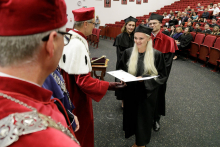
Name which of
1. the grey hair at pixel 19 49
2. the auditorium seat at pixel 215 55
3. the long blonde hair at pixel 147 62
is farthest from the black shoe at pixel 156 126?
the auditorium seat at pixel 215 55

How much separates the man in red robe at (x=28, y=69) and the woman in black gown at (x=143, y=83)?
141 cm

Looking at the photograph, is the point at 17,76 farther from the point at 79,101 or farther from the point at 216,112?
the point at 216,112

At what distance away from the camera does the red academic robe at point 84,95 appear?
Answer: 1.38 meters

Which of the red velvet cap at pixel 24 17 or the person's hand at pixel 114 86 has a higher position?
the red velvet cap at pixel 24 17

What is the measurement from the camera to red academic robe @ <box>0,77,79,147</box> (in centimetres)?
40

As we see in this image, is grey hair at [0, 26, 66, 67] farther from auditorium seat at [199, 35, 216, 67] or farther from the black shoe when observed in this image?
auditorium seat at [199, 35, 216, 67]

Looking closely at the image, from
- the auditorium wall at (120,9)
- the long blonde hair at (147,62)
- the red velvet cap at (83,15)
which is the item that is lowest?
the long blonde hair at (147,62)

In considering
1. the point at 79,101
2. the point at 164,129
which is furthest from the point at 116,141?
the point at 79,101

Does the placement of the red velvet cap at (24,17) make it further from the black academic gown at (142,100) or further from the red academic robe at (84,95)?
the black academic gown at (142,100)

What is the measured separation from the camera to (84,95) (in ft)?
5.15

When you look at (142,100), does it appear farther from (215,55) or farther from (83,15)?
(215,55)

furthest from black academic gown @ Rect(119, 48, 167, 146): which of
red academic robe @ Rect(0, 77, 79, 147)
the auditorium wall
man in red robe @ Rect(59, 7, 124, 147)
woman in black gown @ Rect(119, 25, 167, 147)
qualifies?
the auditorium wall

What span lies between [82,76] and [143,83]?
2.77ft

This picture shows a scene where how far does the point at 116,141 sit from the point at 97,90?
1.17 meters
